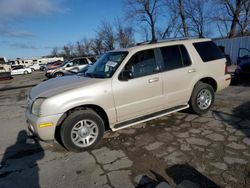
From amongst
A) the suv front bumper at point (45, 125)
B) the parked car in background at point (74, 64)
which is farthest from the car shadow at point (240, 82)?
the parked car in background at point (74, 64)

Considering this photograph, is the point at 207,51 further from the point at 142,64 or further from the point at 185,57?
the point at 142,64

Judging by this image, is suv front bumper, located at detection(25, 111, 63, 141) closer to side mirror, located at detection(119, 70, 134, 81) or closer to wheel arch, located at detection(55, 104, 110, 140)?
wheel arch, located at detection(55, 104, 110, 140)

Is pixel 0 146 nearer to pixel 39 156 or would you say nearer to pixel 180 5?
pixel 39 156

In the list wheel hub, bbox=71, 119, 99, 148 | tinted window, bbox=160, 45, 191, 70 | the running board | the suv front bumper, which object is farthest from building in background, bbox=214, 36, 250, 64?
the suv front bumper

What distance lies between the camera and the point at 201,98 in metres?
5.01

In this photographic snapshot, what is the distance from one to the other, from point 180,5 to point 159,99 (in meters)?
24.4

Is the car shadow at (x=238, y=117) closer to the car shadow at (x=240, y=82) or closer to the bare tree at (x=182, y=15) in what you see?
the car shadow at (x=240, y=82)

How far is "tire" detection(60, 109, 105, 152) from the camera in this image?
11.7ft

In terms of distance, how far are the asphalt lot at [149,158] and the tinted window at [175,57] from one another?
1.34m

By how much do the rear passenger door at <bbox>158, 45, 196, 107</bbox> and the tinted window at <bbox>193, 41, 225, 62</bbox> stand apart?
0.44 metres

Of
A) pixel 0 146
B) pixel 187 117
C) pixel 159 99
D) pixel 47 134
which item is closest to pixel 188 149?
pixel 159 99

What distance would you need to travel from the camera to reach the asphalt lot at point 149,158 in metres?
2.83

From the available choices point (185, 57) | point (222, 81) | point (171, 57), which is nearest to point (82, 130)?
point (171, 57)

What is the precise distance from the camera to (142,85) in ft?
13.3
